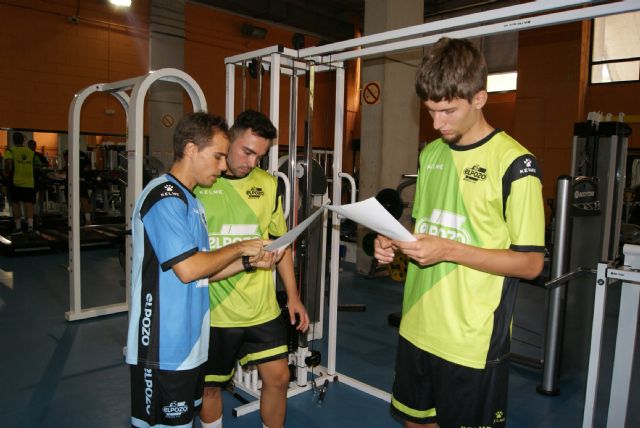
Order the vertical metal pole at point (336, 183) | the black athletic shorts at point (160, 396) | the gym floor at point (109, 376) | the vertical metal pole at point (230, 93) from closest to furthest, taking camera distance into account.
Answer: the black athletic shorts at point (160, 396) < the gym floor at point (109, 376) < the vertical metal pole at point (230, 93) < the vertical metal pole at point (336, 183)

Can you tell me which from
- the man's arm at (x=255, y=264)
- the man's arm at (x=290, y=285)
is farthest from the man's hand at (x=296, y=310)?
the man's arm at (x=255, y=264)

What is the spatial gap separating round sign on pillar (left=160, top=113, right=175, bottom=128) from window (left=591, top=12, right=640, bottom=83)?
914cm

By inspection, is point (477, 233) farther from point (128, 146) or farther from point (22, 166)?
point (22, 166)

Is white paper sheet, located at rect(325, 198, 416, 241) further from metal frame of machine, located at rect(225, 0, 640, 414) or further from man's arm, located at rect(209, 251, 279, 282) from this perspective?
metal frame of machine, located at rect(225, 0, 640, 414)

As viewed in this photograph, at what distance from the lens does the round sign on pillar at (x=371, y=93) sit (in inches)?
266

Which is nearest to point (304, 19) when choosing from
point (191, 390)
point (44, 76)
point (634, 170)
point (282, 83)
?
point (282, 83)

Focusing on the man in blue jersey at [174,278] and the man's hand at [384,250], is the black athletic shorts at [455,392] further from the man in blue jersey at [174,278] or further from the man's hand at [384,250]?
the man in blue jersey at [174,278]

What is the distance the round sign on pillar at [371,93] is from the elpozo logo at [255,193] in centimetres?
478

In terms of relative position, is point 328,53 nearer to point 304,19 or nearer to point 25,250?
point 25,250

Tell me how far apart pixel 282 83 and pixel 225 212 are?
1073 centimetres

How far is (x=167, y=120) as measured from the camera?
10094 mm

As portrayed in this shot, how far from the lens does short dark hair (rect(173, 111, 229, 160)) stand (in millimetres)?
1769

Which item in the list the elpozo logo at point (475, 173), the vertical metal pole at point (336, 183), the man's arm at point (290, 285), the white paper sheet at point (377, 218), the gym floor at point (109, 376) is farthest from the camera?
the vertical metal pole at point (336, 183)

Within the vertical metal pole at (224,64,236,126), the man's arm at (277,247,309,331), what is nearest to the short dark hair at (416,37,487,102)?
the man's arm at (277,247,309,331)
